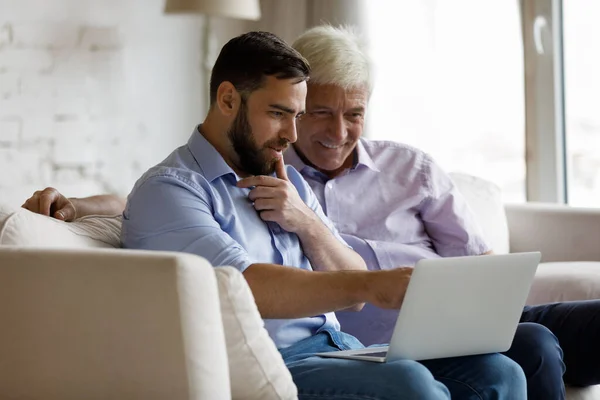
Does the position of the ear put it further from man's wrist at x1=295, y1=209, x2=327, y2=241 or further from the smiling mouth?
the smiling mouth

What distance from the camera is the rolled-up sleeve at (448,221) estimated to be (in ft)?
8.60

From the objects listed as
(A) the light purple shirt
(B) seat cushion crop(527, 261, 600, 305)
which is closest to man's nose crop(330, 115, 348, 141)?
(A) the light purple shirt

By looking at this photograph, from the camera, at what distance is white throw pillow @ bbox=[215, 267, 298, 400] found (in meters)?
1.46

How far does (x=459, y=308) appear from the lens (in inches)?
64.3

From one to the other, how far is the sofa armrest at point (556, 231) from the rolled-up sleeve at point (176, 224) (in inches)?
60.2

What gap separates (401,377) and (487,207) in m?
1.58

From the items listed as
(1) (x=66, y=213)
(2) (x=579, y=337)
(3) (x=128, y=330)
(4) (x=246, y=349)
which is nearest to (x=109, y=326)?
(3) (x=128, y=330)

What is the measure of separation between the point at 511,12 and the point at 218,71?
2593 mm

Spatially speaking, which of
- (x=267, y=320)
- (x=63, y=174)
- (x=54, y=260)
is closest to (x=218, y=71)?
(x=267, y=320)

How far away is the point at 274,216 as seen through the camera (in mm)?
2000

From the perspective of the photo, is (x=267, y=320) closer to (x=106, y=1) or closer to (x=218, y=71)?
(x=218, y=71)

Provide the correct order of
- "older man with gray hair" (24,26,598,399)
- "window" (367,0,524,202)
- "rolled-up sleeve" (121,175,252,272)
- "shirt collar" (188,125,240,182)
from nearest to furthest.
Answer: "rolled-up sleeve" (121,175,252,272), "shirt collar" (188,125,240,182), "older man with gray hair" (24,26,598,399), "window" (367,0,524,202)

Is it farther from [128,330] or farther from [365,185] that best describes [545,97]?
[128,330]

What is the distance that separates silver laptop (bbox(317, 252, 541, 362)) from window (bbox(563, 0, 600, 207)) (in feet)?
8.82
